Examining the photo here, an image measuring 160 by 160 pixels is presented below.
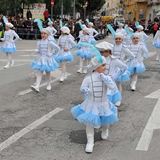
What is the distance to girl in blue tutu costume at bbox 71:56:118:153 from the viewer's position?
4.93 meters

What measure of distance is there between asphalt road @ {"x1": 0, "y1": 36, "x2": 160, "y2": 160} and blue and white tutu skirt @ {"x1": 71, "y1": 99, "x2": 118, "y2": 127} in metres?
0.50

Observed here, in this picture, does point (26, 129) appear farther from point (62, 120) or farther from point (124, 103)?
point (124, 103)

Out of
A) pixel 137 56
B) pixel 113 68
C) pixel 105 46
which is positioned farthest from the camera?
pixel 137 56

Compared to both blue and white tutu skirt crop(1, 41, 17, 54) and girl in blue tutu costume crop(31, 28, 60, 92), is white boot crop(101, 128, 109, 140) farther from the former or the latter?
blue and white tutu skirt crop(1, 41, 17, 54)

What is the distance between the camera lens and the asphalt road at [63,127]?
16.4 ft

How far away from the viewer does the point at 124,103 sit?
8.04 meters

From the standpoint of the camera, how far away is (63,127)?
20.2ft

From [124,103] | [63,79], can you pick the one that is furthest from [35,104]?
[63,79]

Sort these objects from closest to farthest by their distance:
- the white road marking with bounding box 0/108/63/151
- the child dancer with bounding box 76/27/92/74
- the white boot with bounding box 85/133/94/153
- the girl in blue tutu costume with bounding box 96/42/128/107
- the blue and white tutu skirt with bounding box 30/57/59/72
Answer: the white boot with bounding box 85/133/94/153 → the white road marking with bounding box 0/108/63/151 → the girl in blue tutu costume with bounding box 96/42/128/107 → the blue and white tutu skirt with bounding box 30/57/59/72 → the child dancer with bounding box 76/27/92/74

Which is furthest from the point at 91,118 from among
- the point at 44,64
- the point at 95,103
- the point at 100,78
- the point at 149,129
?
the point at 44,64

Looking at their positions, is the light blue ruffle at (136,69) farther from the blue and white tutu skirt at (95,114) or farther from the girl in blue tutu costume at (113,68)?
the blue and white tutu skirt at (95,114)

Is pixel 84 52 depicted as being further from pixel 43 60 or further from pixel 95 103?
pixel 95 103

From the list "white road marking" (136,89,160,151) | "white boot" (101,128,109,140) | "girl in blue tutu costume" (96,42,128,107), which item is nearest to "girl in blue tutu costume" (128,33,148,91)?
"white road marking" (136,89,160,151)

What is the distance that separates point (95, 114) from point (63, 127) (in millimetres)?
1385
